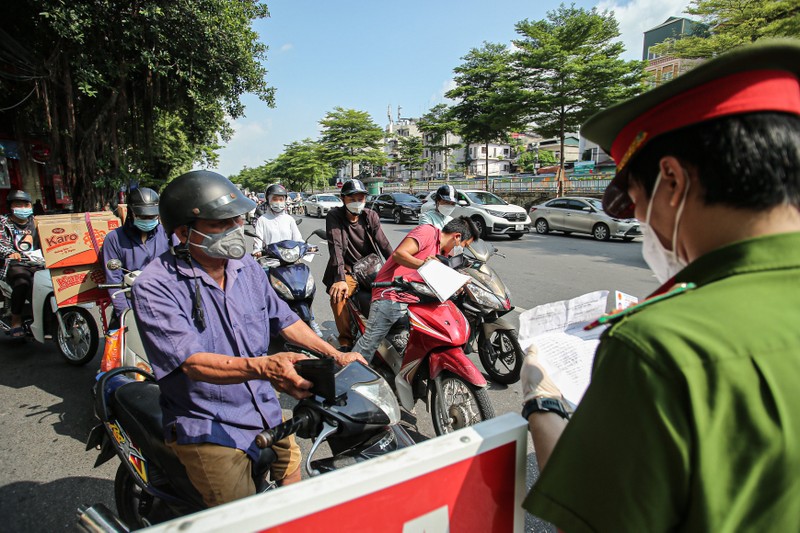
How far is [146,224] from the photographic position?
150 inches

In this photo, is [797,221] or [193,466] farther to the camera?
[193,466]

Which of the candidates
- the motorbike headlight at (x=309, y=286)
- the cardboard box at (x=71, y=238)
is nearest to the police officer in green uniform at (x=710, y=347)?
the motorbike headlight at (x=309, y=286)

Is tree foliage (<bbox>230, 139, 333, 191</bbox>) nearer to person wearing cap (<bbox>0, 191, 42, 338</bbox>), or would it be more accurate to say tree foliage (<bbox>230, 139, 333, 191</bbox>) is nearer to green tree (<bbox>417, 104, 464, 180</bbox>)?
green tree (<bbox>417, 104, 464, 180</bbox>)

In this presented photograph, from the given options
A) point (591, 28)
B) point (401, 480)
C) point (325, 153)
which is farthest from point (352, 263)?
point (325, 153)

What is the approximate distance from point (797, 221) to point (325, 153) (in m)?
45.5

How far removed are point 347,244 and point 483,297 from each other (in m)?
1.53

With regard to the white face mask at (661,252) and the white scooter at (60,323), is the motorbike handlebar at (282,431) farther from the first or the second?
the white scooter at (60,323)

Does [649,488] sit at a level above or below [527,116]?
below

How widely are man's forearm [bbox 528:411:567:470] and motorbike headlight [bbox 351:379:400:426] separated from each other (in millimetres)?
780

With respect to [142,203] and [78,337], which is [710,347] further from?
[78,337]

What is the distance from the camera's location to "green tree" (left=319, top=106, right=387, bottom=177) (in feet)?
137

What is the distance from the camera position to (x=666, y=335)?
618mm

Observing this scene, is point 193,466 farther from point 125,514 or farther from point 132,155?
point 132,155

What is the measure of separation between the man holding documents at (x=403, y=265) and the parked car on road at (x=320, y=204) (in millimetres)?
22295
